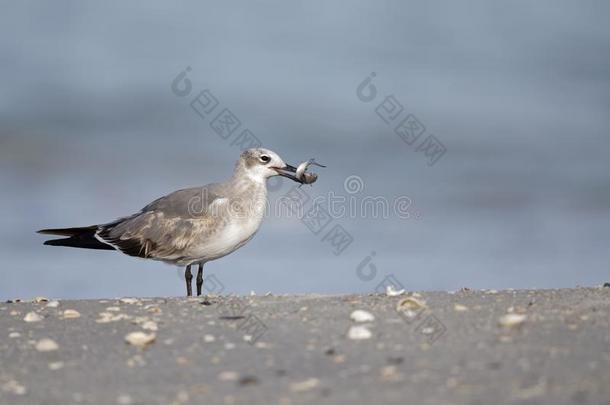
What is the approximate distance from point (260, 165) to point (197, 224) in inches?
38.6

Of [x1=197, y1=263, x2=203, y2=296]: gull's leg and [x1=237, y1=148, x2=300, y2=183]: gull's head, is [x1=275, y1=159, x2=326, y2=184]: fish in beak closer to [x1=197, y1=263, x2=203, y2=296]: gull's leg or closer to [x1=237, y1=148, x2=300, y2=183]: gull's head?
[x1=237, y1=148, x2=300, y2=183]: gull's head

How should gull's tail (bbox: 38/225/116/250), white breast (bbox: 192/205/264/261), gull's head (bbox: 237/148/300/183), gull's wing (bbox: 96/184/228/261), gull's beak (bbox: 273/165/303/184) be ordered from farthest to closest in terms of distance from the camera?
gull's tail (bbox: 38/225/116/250), gull's beak (bbox: 273/165/303/184), gull's head (bbox: 237/148/300/183), gull's wing (bbox: 96/184/228/261), white breast (bbox: 192/205/264/261)

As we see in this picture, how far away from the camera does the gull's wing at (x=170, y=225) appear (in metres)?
7.88

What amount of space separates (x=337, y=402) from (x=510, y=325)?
1539 millimetres

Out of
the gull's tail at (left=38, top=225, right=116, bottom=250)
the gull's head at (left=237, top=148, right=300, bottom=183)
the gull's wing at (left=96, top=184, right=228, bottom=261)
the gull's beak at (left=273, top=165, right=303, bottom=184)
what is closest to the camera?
the gull's wing at (left=96, top=184, right=228, bottom=261)

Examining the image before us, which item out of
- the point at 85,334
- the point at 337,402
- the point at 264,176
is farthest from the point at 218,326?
the point at 264,176

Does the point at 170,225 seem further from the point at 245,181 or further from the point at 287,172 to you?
the point at 287,172

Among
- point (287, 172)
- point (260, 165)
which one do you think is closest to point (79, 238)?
point (260, 165)

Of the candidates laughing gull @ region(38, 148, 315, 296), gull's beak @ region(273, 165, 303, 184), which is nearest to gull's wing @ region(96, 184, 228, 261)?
laughing gull @ region(38, 148, 315, 296)

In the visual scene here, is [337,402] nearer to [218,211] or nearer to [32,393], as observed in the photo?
[32,393]

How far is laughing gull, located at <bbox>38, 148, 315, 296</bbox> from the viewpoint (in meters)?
7.81

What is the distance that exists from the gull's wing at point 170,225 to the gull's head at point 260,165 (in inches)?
15.1

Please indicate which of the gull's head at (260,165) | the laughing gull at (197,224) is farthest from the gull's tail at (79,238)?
the gull's head at (260,165)

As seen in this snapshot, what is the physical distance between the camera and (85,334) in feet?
17.4
